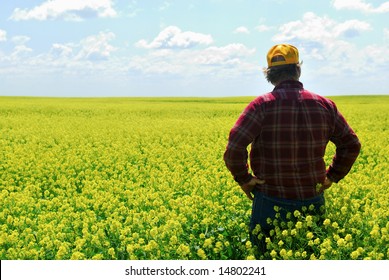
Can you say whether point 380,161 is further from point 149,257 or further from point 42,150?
point 42,150

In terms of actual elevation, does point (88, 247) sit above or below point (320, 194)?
below

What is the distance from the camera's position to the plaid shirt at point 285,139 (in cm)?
407

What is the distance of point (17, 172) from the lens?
10.0 m

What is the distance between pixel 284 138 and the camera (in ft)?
13.6

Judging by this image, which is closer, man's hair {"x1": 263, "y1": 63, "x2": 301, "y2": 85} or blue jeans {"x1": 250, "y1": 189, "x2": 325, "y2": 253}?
man's hair {"x1": 263, "y1": 63, "x2": 301, "y2": 85}

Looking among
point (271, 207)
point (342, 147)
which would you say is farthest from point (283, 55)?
point (271, 207)

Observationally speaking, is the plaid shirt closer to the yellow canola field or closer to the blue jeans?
the blue jeans

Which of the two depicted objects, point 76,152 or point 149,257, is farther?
point 76,152

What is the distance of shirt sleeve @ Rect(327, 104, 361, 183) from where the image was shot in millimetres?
4410

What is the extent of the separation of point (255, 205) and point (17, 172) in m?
6.97

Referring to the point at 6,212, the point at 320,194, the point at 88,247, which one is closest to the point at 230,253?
the point at 320,194

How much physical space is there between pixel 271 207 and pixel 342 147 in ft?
3.01

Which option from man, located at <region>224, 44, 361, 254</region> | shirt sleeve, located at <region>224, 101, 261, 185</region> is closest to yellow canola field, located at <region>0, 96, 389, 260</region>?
man, located at <region>224, 44, 361, 254</region>
